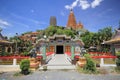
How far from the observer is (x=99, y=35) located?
116ft

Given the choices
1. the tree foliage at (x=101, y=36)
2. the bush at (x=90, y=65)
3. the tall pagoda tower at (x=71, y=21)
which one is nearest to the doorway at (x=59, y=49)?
the tree foliage at (x=101, y=36)

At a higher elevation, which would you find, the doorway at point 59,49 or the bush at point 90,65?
the doorway at point 59,49

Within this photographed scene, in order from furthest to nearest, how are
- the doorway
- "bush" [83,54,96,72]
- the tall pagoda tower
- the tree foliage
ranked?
the tall pagoda tower
the doorway
the tree foliage
"bush" [83,54,96,72]

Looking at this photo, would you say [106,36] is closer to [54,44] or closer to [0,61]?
[54,44]

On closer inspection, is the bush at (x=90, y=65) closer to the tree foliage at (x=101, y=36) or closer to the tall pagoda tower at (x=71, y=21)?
the tree foliage at (x=101, y=36)

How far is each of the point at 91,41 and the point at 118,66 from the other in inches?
1046

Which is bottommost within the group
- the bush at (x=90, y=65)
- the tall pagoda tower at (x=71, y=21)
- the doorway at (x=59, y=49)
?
the bush at (x=90, y=65)

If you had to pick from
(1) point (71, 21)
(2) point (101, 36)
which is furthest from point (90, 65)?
(1) point (71, 21)

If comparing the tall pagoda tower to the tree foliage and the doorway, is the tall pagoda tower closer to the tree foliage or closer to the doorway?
the doorway

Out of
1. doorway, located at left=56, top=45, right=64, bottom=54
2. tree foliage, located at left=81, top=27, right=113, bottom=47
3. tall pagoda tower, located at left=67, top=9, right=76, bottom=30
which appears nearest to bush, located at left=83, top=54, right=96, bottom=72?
tree foliage, located at left=81, top=27, right=113, bottom=47

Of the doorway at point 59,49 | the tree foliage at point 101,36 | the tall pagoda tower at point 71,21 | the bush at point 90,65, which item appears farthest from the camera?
the tall pagoda tower at point 71,21

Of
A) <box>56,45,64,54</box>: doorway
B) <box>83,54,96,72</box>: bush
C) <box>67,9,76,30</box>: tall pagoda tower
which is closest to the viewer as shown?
<box>83,54,96,72</box>: bush

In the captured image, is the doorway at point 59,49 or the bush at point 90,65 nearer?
the bush at point 90,65

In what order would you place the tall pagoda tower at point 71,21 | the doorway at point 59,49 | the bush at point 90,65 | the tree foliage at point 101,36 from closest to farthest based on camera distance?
the bush at point 90,65 → the tree foliage at point 101,36 → the doorway at point 59,49 → the tall pagoda tower at point 71,21
